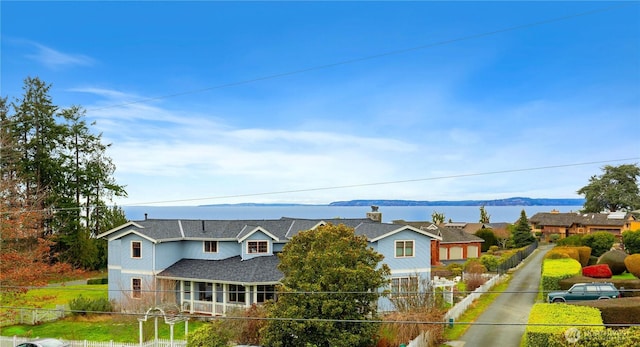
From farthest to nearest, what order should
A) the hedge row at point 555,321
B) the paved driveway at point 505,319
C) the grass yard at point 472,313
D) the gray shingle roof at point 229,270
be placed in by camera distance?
the gray shingle roof at point 229,270
the grass yard at point 472,313
the paved driveway at point 505,319
the hedge row at point 555,321

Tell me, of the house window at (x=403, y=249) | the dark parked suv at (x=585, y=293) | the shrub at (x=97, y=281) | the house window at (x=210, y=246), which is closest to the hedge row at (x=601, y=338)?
the dark parked suv at (x=585, y=293)

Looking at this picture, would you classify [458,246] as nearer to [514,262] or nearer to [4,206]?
[514,262]

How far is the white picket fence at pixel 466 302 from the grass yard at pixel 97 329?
1422cm

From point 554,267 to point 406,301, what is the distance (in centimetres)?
1570

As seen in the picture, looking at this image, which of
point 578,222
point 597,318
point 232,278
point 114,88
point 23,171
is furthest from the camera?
point 578,222

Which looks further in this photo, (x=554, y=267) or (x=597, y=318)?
(x=554, y=267)

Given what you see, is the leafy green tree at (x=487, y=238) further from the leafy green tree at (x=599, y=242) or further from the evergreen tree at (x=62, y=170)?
the evergreen tree at (x=62, y=170)

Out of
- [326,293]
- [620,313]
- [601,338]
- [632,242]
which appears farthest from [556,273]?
[632,242]

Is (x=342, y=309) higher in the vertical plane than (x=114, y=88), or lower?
lower

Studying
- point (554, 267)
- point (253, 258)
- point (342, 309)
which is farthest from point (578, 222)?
point (342, 309)

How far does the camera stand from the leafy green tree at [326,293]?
18.9m

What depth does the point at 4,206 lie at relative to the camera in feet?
84.9

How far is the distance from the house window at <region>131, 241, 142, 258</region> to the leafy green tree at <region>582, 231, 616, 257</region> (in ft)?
145

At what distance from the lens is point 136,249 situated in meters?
31.5
